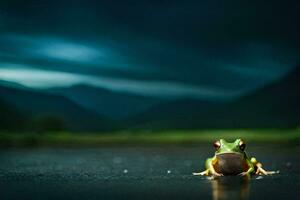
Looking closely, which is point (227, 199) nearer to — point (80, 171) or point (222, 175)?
point (222, 175)

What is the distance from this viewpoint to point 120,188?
→ 11617 millimetres

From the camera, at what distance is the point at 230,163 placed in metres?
13.8

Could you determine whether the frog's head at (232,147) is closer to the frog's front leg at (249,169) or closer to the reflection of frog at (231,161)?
the reflection of frog at (231,161)

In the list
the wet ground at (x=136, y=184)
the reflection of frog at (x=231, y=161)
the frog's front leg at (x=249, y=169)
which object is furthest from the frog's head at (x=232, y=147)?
the frog's front leg at (x=249, y=169)

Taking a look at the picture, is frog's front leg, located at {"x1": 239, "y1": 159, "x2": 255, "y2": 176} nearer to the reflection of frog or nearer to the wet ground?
the reflection of frog

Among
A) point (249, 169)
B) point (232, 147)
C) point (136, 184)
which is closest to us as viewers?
point (136, 184)

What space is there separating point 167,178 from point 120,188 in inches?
83.4

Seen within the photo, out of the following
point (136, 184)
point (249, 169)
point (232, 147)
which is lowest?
point (136, 184)

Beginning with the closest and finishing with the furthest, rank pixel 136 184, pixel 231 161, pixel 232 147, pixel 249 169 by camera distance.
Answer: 1. pixel 136 184
2. pixel 232 147
3. pixel 231 161
4. pixel 249 169

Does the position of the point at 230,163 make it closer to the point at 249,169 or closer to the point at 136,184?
the point at 249,169

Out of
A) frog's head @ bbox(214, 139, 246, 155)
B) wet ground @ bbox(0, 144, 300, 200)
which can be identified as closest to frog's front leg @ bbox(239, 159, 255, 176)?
wet ground @ bbox(0, 144, 300, 200)

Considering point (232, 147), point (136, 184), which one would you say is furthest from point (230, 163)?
point (136, 184)

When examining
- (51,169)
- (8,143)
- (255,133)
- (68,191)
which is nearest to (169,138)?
(255,133)

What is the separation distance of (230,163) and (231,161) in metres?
0.06
